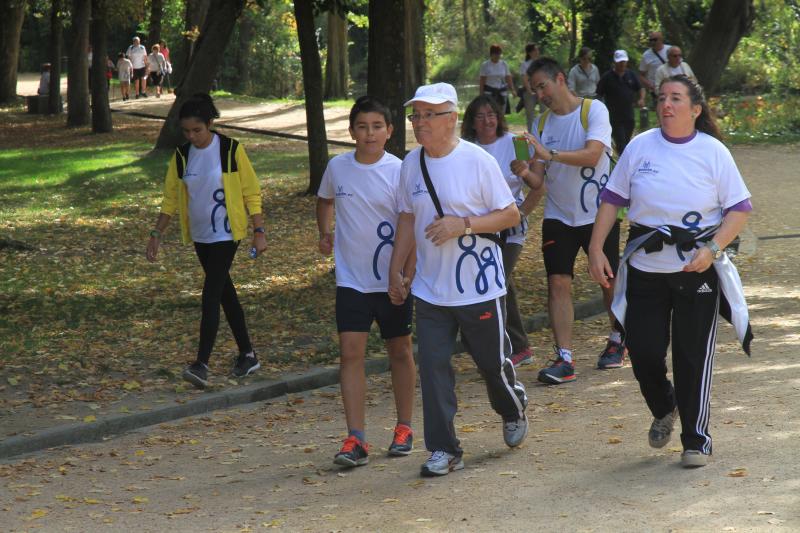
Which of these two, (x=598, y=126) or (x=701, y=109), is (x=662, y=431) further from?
(x=598, y=126)

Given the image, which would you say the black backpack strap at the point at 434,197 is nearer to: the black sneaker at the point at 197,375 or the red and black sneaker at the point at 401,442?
the red and black sneaker at the point at 401,442

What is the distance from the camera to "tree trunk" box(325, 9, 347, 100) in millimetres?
39406

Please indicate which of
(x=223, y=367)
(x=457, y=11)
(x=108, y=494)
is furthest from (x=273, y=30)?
(x=108, y=494)

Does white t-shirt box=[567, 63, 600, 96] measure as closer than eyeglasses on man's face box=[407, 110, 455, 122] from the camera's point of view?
No

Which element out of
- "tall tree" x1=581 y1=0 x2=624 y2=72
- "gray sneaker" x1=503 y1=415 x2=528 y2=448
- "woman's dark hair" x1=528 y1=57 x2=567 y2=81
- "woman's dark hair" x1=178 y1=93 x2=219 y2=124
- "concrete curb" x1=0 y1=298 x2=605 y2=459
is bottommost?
"concrete curb" x1=0 y1=298 x2=605 y2=459

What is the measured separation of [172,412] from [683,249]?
3.81m

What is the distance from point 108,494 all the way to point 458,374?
11.4ft

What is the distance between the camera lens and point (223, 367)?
955 centimetres

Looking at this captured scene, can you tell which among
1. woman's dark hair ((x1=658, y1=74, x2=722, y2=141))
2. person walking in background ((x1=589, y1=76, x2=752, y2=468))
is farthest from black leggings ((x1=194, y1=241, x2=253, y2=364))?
woman's dark hair ((x1=658, y1=74, x2=722, y2=141))

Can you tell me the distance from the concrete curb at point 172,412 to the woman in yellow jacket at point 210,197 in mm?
266

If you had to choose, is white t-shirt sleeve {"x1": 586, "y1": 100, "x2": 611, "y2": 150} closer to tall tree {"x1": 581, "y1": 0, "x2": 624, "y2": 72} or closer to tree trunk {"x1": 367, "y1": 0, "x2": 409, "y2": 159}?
tree trunk {"x1": 367, "y1": 0, "x2": 409, "y2": 159}

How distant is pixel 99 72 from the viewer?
2850 centimetres

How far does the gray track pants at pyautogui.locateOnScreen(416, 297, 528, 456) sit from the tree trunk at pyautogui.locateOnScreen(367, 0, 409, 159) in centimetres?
770

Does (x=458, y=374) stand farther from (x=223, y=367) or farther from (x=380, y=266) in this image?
(x=380, y=266)
